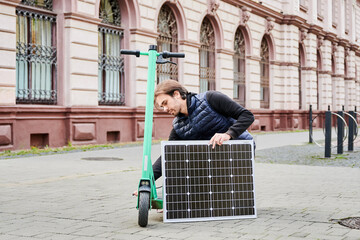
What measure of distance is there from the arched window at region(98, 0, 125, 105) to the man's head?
11.1 m

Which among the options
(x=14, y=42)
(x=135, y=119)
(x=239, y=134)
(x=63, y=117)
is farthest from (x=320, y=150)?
(x=239, y=134)

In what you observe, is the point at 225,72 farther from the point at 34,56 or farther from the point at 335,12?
the point at 335,12

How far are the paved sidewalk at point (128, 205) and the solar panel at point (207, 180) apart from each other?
4.4 inches

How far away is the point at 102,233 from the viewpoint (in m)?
4.38

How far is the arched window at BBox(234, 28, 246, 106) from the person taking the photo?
23547mm

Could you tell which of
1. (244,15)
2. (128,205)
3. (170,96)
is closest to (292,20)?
(244,15)

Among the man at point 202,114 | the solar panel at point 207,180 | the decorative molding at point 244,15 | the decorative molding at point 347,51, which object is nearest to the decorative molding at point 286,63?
the decorative molding at point 244,15

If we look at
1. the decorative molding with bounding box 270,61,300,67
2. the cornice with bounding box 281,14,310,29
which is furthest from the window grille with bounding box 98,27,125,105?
the cornice with bounding box 281,14,310,29

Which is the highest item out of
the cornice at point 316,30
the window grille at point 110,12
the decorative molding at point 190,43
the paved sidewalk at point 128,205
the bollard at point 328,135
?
the cornice at point 316,30

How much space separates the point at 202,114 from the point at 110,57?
11.6 metres

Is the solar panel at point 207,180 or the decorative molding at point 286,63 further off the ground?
the decorative molding at point 286,63

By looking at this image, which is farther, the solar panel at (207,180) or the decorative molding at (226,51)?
the decorative molding at (226,51)

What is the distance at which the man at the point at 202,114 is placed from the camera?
4.83 m

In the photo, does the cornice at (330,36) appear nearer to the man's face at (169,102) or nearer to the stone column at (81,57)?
the stone column at (81,57)
